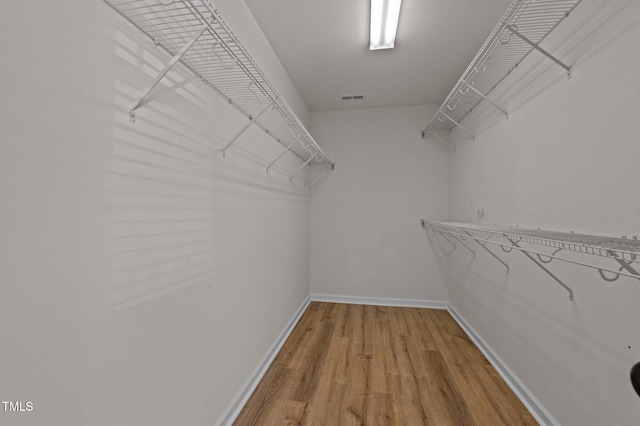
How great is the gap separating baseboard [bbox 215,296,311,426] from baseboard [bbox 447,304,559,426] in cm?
168

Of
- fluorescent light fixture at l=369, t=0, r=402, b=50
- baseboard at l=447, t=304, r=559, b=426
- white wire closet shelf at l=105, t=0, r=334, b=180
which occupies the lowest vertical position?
baseboard at l=447, t=304, r=559, b=426

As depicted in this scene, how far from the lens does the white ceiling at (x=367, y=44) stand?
6.07 ft

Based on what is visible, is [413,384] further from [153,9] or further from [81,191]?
[153,9]

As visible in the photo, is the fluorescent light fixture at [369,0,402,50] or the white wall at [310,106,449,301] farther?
the white wall at [310,106,449,301]

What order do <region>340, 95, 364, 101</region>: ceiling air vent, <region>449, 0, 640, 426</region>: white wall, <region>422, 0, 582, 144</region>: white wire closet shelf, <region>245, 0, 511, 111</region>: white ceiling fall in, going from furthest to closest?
<region>340, 95, 364, 101</region>: ceiling air vent
<region>245, 0, 511, 111</region>: white ceiling
<region>422, 0, 582, 144</region>: white wire closet shelf
<region>449, 0, 640, 426</region>: white wall

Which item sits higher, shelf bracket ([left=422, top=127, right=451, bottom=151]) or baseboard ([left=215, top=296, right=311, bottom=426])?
shelf bracket ([left=422, top=127, right=451, bottom=151])

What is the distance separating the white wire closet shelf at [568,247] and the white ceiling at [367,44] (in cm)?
148

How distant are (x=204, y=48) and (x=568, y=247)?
5.93 ft

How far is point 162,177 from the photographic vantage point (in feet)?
3.41

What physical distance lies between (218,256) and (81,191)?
762mm

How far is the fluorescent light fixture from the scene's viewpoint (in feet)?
5.74

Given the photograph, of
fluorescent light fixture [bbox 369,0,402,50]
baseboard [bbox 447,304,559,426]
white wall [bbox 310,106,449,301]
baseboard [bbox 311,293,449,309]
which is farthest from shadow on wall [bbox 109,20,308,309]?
baseboard [bbox 311,293,449,309]

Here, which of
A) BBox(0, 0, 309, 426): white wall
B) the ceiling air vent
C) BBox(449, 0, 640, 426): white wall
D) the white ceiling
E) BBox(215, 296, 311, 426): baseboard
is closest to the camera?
BBox(0, 0, 309, 426): white wall

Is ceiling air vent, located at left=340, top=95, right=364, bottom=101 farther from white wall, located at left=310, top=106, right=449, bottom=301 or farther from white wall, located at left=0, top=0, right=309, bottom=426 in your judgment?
white wall, located at left=0, top=0, right=309, bottom=426
